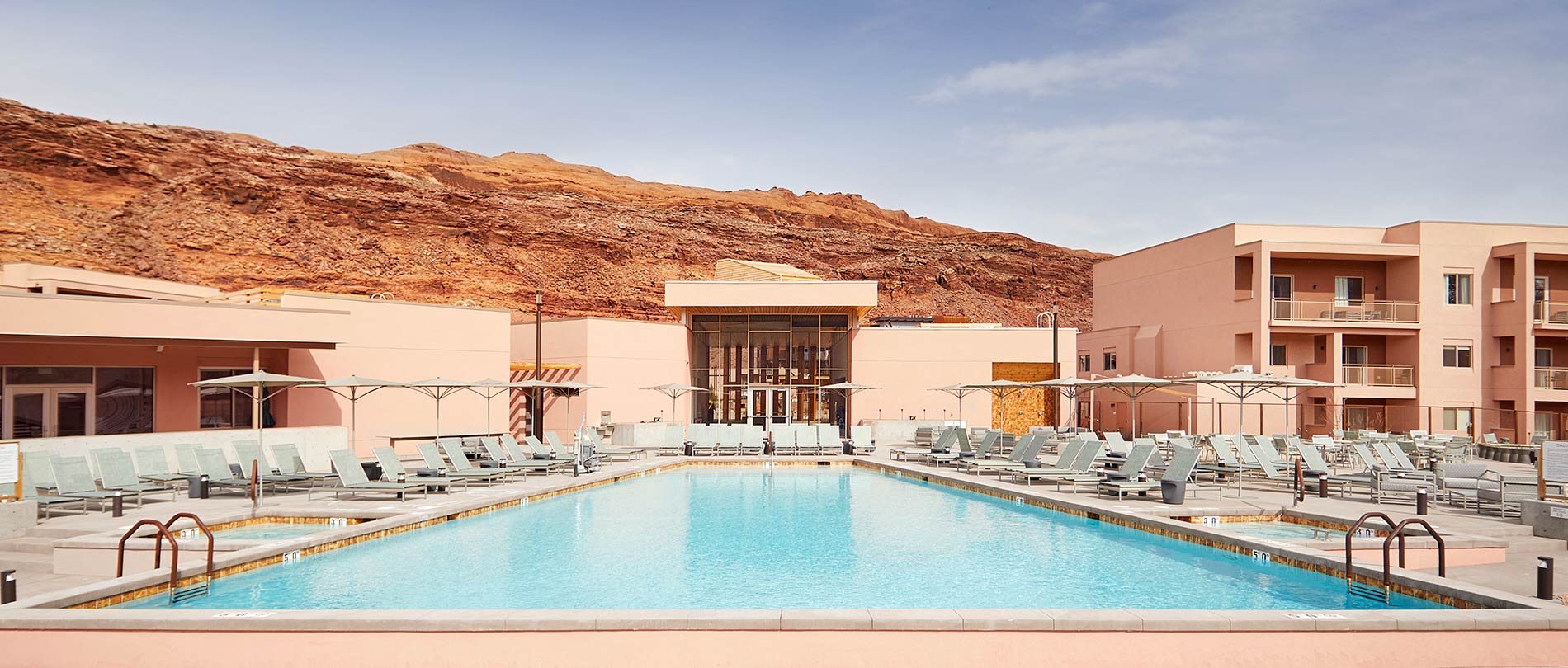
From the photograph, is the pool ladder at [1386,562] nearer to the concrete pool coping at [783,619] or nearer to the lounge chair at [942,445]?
the concrete pool coping at [783,619]

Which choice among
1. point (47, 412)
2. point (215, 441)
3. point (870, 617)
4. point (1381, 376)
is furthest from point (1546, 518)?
point (47, 412)

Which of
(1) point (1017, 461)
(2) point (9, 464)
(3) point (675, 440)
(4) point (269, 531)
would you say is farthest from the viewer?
(3) point (675, 440)

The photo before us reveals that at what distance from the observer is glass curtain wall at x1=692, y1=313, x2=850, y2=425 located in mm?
30422

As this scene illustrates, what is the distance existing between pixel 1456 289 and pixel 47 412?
38366mm

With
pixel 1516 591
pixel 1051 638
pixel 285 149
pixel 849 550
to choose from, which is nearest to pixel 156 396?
pixel 849 550

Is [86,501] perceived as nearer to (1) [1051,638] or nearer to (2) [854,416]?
(1) [1051,638]

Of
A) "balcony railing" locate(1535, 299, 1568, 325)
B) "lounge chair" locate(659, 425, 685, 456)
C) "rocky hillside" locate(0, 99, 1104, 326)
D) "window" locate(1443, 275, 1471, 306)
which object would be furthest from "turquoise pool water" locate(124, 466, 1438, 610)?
"rocky hillside" locate(0, 99, 1104, 326)

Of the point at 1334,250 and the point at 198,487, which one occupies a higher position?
the point at 1334,250

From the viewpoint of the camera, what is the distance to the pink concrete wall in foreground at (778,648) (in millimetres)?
5949

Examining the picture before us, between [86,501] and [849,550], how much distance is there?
34.5 ft

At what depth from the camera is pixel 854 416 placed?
98.0 feet

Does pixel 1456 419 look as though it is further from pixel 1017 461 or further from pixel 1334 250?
pixel 1017 461

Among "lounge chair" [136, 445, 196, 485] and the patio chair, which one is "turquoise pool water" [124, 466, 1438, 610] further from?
"lounge chair" [136, 445, 196, 485]

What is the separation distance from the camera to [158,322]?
54.1 ft
